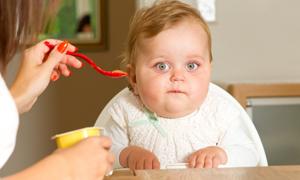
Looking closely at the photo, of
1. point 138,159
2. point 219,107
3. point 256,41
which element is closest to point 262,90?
point 256,41

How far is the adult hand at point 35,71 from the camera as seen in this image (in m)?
1.35

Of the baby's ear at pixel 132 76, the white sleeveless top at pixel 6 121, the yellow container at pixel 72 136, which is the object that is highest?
the white sleeveless top at pixel 6 121

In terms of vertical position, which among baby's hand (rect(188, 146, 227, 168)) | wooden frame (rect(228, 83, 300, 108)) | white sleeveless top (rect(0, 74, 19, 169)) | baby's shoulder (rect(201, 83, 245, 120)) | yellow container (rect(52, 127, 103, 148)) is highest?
white sleeveless top (rect(0, 74, 19, 169))

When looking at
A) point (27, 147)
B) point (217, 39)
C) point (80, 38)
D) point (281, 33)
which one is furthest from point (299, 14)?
point (27, 147)

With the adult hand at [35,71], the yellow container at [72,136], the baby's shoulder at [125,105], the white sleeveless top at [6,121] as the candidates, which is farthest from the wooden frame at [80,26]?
the white sleeveless top at [6,121]

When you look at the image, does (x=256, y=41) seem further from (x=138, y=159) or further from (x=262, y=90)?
(x=138, y=159)

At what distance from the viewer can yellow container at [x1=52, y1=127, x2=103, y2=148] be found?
3.20ft

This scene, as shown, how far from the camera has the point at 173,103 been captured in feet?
5.19

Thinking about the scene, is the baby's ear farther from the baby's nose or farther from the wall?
the wall

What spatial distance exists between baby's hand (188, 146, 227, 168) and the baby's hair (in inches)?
12.5

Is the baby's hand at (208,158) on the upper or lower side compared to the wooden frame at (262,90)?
upper

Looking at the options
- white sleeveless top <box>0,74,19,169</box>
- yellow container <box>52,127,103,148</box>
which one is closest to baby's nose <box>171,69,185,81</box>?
yellow container <box>52,127,103,148</box>

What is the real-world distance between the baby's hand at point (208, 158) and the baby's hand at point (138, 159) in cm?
8

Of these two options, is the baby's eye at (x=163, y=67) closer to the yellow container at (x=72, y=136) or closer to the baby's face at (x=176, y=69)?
the baby's face at (x=176, y=69)
